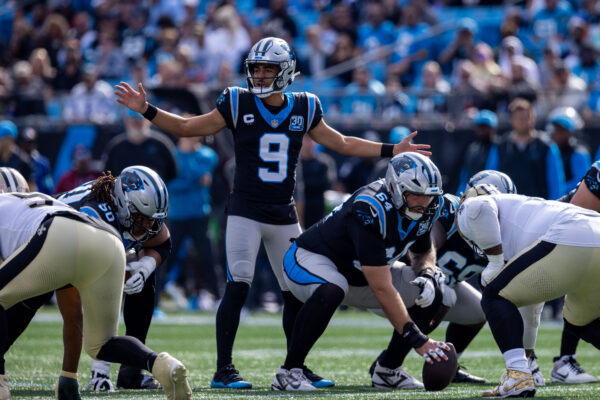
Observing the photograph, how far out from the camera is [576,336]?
18.2ft

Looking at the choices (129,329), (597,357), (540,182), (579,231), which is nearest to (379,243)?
(579,231)

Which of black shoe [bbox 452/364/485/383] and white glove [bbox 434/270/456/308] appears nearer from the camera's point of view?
white glove [bbox 434/270/456/308]

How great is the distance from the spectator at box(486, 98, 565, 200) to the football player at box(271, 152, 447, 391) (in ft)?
12.6

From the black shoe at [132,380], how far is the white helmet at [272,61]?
1786mm

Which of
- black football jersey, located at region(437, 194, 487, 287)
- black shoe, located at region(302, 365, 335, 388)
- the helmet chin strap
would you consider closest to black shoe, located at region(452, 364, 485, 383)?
black football jersey, located at region(437, 194, 487, 287)

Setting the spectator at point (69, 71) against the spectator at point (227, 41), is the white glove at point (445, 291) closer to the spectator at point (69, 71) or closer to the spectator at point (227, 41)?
the spectator at point (227, 41)

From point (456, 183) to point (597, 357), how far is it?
148 inches

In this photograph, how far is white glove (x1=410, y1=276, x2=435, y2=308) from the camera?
5.38m

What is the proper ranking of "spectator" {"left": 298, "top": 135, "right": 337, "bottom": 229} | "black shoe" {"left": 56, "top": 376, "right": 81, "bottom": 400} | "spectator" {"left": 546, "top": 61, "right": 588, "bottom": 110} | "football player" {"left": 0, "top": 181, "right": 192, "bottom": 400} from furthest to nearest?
1. "spectator" {"left": 546, "top": 61, "right": 588, "bottom": 110}
2. "spectator" {"left": 298, "top": 135, "right": 337, "bottom": 229}
3. "black shoe" {"left": 56, "top": 376, "right": 81, "bottom": 400}
4. "football player" {"left": 0, "top": 181, "right": 192, "bottom": 400}

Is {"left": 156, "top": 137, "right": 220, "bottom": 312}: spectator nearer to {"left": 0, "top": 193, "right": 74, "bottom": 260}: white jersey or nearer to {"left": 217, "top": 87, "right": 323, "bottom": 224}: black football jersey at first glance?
{"left": 217, "top": 87, "right": 323, "bottom": 224}: black football jersey

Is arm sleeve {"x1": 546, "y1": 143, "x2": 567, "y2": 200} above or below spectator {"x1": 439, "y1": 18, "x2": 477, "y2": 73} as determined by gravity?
below

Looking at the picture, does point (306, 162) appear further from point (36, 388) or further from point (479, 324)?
point (36, 388)

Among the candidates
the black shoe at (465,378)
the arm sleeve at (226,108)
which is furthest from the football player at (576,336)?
the arm sleeve at (226,108)

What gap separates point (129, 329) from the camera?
18.2ft
